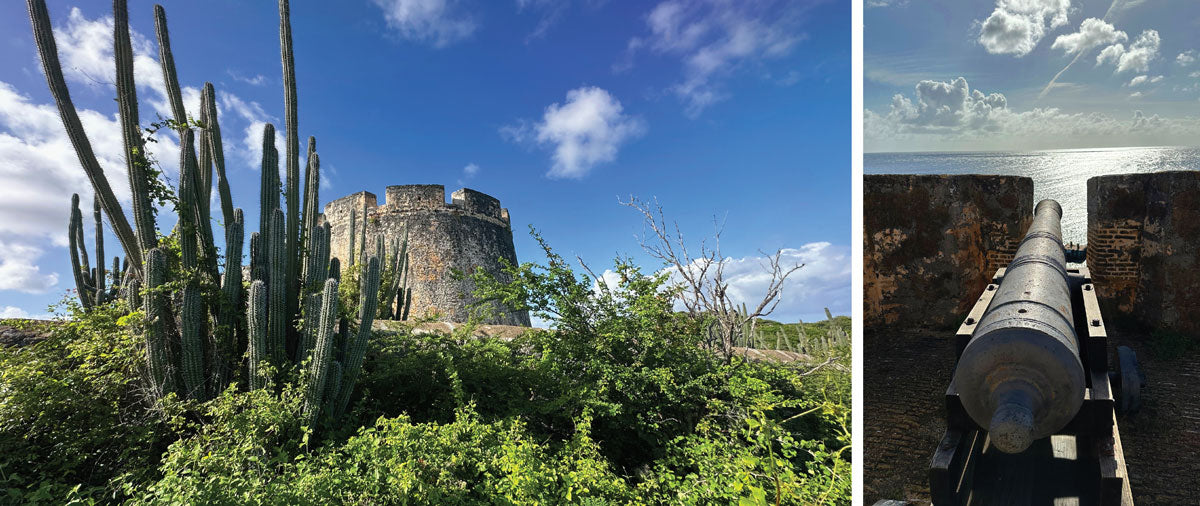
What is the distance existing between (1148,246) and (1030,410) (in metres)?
5.23

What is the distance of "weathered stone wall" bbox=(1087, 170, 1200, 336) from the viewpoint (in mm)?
4938

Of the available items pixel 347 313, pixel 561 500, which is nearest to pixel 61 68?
pixel 347 313

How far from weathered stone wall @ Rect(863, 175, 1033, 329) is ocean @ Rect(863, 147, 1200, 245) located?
143 millimetres

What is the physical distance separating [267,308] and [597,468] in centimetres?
326

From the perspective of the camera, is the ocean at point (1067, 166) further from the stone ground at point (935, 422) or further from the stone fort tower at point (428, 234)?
the stone fort tower at point (428, 234)

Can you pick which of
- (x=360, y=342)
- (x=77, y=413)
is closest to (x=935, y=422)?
(x=360, y=342)

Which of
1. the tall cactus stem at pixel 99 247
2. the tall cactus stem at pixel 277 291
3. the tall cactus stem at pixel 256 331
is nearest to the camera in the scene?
the tall cactus stem at pixel 256 331

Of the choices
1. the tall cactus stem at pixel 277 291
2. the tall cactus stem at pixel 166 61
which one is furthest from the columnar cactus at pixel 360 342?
the tall cactus stem at pixel 166 61

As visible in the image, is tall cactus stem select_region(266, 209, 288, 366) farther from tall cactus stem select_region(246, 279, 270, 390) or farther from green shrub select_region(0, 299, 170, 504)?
green shrub select_region(0, 299, 170, 504)

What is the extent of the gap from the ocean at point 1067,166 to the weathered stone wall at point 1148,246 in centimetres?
16

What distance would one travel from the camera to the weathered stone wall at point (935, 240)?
5246 mm

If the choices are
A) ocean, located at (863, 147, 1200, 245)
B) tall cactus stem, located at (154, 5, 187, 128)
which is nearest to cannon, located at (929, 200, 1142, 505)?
ocean, located at (863, 147, 1200, 245)

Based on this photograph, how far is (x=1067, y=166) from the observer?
5477mm

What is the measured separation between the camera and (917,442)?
3.50 m
